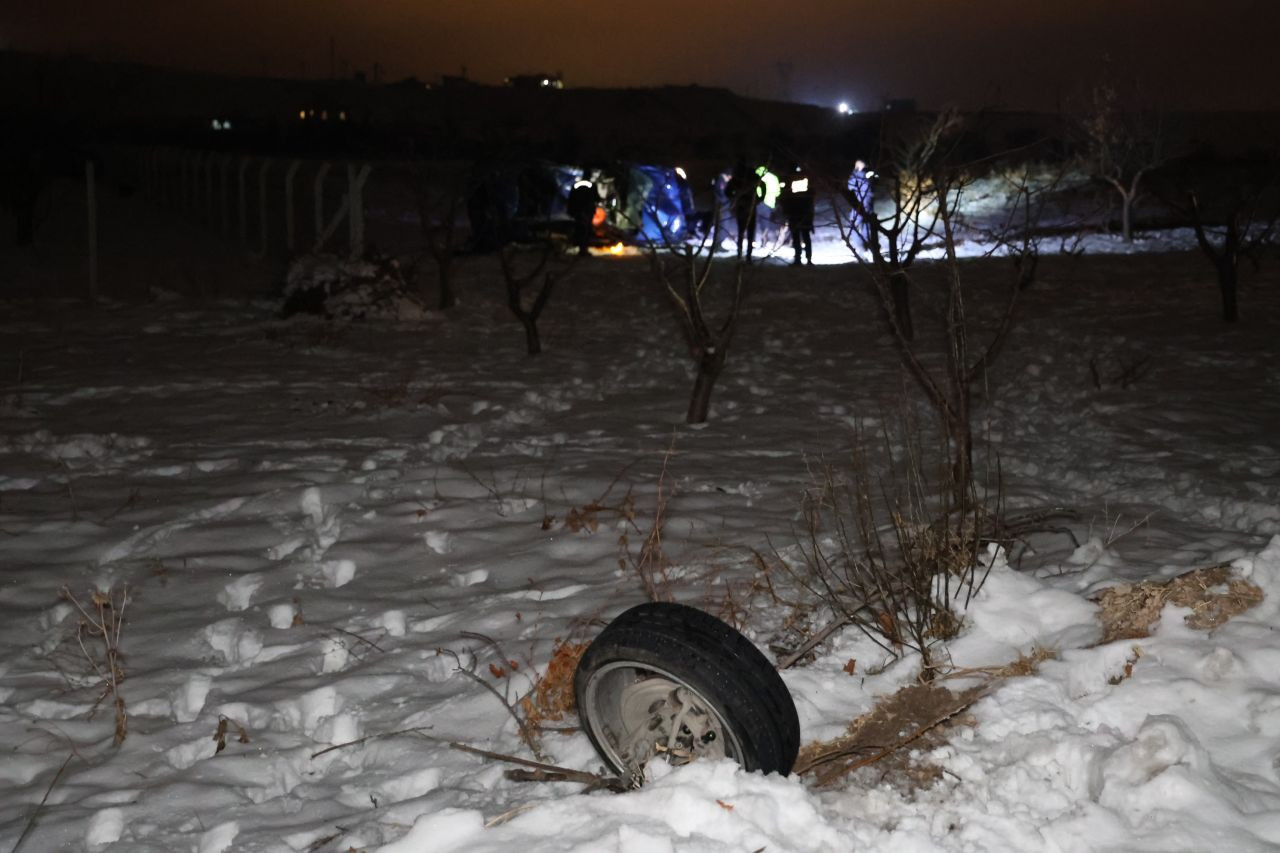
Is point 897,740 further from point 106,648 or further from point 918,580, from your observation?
point 106,648

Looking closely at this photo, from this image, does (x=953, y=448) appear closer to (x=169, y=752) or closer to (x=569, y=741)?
(x=569, y=741)

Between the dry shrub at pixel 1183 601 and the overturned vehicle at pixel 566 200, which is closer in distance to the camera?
the dry shrub at pixel 1183 601

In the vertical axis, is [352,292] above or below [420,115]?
below

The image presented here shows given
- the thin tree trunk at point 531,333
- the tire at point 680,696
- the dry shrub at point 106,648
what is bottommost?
the dry shrub at point 106,648

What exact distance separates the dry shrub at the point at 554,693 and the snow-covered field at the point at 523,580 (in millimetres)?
114

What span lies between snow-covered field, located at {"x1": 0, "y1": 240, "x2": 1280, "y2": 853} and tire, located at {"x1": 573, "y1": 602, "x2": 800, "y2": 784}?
0.11m

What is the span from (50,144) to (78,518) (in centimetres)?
2457

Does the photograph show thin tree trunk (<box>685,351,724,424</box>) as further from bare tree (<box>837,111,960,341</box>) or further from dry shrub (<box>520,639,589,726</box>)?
dry shrub (<box>520,639,589,726</box>)

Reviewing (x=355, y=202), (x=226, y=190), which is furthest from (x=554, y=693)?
(x=226, y=190)

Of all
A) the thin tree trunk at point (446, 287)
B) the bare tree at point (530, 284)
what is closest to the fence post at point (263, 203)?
the bare tree at point (530, 284)

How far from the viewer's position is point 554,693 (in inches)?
137

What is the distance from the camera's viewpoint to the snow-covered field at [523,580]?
275cm

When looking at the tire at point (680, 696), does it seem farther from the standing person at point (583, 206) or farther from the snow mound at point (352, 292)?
the standing person at point (583, 206)

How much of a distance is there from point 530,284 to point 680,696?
447 inches
